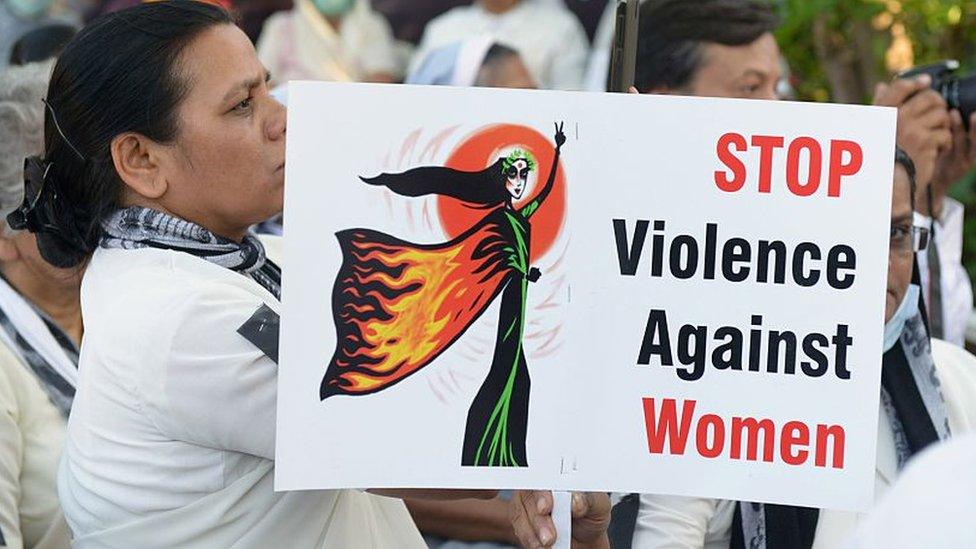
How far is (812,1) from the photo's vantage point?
545cm

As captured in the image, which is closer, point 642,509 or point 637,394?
point 637,394

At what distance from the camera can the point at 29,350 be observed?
2852mm

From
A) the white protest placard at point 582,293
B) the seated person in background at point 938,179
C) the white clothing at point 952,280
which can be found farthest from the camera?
the white clothing at point 952,280

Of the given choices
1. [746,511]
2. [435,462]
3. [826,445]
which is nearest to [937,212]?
[746,511]

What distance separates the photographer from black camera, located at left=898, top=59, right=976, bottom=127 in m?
3.54

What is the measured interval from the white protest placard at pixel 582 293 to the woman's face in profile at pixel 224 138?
30 centimetres

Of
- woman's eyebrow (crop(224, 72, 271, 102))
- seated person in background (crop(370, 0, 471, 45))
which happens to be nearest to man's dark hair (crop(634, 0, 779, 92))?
woman's eyebrow (crop(224, 72, 271, 102))

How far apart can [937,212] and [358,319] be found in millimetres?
2275

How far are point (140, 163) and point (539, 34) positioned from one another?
3.97 metres

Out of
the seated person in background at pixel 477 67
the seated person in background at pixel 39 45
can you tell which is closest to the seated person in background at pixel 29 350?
the seated person in background at pixel 39 45

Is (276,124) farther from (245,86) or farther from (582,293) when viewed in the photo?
(582,293)

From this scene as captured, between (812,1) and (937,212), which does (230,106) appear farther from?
(812,1)

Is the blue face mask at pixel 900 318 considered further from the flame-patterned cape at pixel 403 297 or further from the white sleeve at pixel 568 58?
the white sleeve at pixel 568 58

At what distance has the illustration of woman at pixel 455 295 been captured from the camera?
78.2 inches
